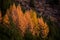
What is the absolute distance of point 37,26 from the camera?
5.20m

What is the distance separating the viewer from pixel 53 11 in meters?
7.00

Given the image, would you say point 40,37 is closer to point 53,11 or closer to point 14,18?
point 14,18

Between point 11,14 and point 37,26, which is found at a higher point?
point 11,14

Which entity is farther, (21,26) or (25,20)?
(25,20)

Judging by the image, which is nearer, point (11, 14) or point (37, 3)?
point (11, 14)

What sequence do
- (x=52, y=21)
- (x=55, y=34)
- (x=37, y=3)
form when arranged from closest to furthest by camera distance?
(x=55, y=34)
(x=52, y=21)
(x=37, y=3)

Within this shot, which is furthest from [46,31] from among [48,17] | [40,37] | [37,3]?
[37,3]

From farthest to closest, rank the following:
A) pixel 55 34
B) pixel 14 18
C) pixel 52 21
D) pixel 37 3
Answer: pixel 37 3 < pixel 52 21 < pixel 55 34 < pixel 14 18

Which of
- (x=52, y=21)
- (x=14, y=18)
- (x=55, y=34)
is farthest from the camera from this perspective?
(x=52, y=21)

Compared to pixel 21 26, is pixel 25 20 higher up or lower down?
higher up

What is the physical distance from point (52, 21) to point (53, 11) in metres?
0.80

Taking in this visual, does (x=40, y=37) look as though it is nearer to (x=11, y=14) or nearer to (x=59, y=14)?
(x=11, y=14)

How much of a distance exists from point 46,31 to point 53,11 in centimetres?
186

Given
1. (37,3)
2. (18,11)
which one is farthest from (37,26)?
(37,3)
